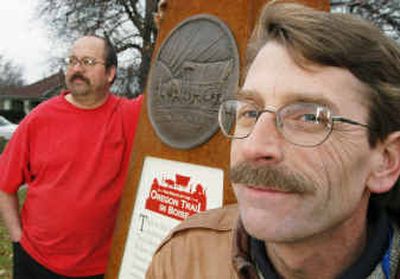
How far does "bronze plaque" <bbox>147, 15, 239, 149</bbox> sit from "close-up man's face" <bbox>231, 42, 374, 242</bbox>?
918 millimetres

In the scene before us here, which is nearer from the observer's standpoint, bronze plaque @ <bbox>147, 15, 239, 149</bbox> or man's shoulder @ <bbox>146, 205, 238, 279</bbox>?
man's shoulder @ <bbox>146, 205, 238, 279</bbox>

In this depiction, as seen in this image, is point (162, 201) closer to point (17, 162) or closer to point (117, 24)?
point (17, 162)

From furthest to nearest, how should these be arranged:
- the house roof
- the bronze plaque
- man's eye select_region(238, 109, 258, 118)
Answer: the house roof → the bronze plaque → man's eye select_region(238, 109, 258, 118)

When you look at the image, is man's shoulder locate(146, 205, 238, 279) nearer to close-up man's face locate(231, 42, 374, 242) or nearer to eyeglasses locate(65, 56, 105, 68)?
close-up man's face locate(231, 42, 374, 242)

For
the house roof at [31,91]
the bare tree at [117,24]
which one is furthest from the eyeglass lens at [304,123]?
the house roof at [31,91]

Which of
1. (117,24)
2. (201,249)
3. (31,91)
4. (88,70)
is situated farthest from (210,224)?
(31,91)

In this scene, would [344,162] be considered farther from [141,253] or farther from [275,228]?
[141,253]

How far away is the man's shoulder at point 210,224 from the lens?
67.2 inches

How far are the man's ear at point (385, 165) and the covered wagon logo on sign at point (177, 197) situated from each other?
1.09m

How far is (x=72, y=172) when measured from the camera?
112 inches

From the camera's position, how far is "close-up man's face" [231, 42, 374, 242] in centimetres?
126

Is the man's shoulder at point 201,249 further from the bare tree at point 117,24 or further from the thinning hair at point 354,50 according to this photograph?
the bare tree at point 117,24

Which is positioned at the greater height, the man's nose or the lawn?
the man's nose

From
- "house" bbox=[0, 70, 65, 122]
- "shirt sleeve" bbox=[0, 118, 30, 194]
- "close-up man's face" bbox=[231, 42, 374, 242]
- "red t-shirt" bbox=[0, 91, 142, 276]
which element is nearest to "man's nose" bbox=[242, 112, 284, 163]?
"close-up man's face" bbox=[231, 42, 374, 242]
